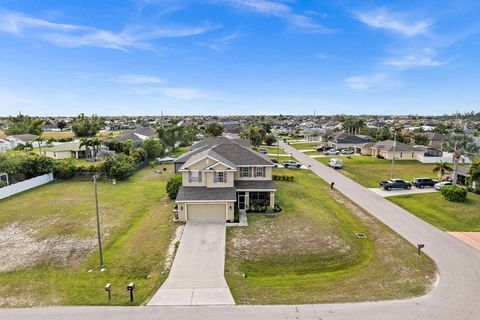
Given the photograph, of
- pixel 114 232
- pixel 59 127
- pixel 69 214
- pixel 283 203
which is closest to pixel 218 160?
pixel 283 203

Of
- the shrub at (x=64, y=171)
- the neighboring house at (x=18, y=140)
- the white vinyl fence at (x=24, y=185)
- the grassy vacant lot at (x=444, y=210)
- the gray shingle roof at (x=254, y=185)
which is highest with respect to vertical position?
the neighboring house at (x=18, y=140)

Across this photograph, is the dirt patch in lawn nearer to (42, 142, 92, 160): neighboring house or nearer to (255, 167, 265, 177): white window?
(255, 167, 265, 177): white window

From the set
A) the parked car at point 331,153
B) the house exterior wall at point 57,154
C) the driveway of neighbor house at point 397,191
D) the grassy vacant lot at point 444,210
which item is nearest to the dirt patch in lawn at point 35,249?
the grassy vacant lot at point 444,210

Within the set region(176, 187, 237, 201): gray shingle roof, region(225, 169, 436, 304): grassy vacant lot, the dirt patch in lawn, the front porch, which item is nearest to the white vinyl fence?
the dirt patch in lawn

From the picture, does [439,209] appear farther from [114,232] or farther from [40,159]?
[40,159]

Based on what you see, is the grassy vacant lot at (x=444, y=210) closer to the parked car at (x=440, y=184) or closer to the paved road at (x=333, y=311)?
the parked car at (x=440, y=184)
